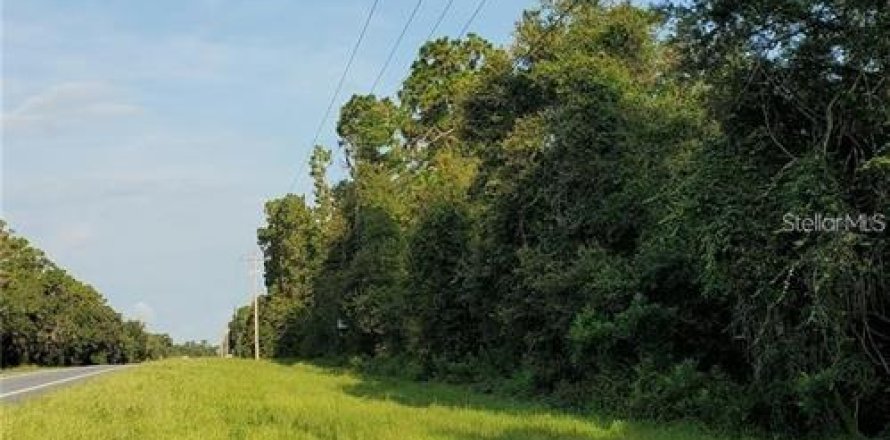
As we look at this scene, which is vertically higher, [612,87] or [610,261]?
[612,87]

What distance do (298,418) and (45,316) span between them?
79.0 metres

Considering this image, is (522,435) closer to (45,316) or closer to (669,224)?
(669,224)

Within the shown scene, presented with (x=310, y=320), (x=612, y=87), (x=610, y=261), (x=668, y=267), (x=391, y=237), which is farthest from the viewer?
(x=310, y=320)

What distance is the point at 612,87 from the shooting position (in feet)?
86.6

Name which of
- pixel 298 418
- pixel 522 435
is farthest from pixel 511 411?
pixel 522 435

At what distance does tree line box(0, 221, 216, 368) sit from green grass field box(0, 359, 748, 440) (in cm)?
6278

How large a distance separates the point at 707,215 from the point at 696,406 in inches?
140

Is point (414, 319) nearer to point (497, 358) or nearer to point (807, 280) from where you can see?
point (497, 358)

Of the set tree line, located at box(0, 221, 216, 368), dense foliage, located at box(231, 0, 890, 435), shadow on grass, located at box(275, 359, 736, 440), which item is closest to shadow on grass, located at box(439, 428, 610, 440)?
shadow on grass, located at box(275, 359, 736, 440)

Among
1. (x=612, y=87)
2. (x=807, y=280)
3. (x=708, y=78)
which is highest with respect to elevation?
(x=612, y=87)

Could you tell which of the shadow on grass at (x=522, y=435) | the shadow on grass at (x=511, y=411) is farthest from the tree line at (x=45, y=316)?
the shadow on grass at (x=522, y=435)

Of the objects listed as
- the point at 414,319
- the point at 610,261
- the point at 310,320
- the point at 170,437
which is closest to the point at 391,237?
the point at 414,319

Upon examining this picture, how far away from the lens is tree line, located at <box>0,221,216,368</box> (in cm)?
8250

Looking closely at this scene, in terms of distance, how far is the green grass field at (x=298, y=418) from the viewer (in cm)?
1473
